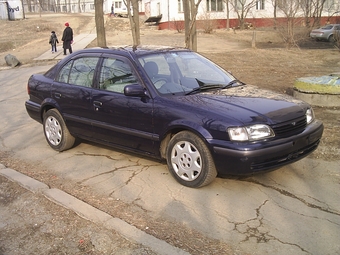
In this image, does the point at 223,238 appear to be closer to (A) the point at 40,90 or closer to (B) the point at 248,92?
(B) the point at 248,92

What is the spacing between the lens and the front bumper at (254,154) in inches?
172

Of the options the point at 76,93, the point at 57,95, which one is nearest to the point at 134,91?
the point at 76,93

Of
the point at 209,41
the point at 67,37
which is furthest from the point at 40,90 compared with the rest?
the point at 209,41

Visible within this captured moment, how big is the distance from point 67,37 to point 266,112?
19.3 metres

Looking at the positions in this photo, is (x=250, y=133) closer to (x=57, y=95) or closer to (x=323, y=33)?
(x=57, y=95)

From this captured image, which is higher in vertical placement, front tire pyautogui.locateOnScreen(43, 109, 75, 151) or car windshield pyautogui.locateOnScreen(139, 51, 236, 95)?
car windshield pyautogui.locateOnScreen(139, 51, 236, 95)

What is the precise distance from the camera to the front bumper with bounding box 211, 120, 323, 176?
4379 mm

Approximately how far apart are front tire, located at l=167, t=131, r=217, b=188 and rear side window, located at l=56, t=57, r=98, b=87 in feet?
5.92

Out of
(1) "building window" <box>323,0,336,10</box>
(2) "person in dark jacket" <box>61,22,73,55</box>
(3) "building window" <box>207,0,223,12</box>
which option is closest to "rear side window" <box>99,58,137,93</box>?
(2) "person in dark jacket" <box>61,22,73,55</box>

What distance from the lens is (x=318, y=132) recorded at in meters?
5.08

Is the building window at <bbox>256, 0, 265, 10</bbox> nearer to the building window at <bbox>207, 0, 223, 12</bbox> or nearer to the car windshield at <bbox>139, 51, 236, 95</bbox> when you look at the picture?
the building window at <bbox>207, 0, 223, 12</bbox>

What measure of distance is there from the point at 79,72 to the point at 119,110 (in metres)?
1.23

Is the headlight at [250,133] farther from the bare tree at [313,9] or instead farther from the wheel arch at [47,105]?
the bare tree at [313,9]

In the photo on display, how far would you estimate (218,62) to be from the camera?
17281 mm
